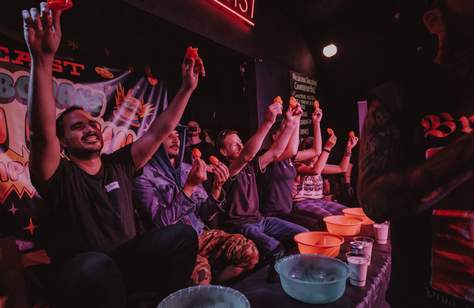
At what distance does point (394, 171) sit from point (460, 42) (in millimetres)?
463

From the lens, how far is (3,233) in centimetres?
220

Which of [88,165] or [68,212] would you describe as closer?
[68,212]

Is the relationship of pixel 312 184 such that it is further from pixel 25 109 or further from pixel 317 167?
pixel 25 109

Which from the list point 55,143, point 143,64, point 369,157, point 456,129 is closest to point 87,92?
point 143,64

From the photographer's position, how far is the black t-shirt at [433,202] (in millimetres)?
902

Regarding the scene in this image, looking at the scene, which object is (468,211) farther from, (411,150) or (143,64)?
(143,64)

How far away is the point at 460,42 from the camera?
94 centimetres

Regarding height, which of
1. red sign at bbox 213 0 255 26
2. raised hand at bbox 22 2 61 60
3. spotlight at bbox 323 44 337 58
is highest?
spotlight at bbox 323 44 337 58

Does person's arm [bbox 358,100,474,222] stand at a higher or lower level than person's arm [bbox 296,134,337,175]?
higher

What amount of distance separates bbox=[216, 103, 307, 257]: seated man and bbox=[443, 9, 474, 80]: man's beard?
218 cm

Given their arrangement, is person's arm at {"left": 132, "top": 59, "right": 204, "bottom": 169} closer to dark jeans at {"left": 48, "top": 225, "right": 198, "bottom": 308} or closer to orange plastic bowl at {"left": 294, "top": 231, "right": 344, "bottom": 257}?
dark jeans at {"left": 48, "top": 225, "right": 198, "bottom": 308}

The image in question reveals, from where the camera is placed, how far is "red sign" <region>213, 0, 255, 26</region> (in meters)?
3.76

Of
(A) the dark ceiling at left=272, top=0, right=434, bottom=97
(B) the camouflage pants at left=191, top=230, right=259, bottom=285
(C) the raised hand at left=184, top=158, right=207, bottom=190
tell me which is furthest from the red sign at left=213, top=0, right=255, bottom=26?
(B) the camouflage pants at left=191, top=230, right=259, bottom=285

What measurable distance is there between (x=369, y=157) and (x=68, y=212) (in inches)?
71.9
